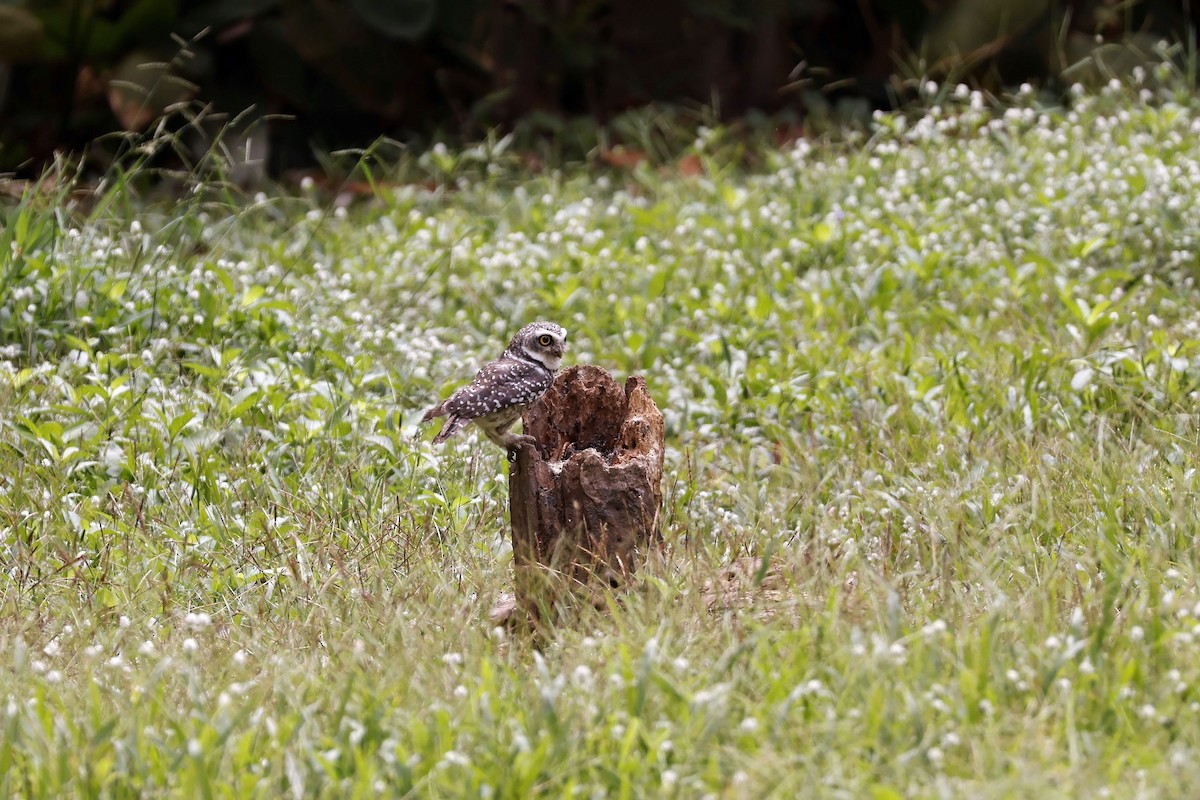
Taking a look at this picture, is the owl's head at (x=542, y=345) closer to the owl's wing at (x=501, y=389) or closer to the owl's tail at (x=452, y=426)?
the owl's wing at (x=501, y=389)

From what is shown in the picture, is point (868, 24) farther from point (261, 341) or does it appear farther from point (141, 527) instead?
point (141, 527)

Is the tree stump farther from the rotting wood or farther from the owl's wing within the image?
the owl's wing

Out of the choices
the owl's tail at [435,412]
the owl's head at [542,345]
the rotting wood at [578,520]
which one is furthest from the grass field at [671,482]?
the owl's head at [542,345]

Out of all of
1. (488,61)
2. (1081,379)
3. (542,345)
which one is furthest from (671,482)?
(488,61)

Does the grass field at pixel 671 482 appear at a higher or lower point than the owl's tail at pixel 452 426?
lower

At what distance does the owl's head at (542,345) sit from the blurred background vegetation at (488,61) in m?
4.77

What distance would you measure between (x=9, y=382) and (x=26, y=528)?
40.8 inches

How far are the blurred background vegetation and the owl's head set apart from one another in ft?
15.6

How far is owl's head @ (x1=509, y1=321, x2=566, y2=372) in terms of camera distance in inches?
182

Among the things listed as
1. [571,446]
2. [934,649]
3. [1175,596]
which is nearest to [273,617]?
[571,446]

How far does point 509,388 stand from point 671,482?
3.75 feet

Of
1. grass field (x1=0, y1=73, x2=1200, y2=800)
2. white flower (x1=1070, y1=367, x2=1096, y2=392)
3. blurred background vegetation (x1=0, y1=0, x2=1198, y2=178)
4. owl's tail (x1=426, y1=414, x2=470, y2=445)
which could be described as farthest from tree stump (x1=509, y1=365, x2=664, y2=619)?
blurred background vegetation (x1=0, y1=0, x2=1198, y2=178)

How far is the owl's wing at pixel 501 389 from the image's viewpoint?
14.5ft

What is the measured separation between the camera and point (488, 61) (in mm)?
10930
